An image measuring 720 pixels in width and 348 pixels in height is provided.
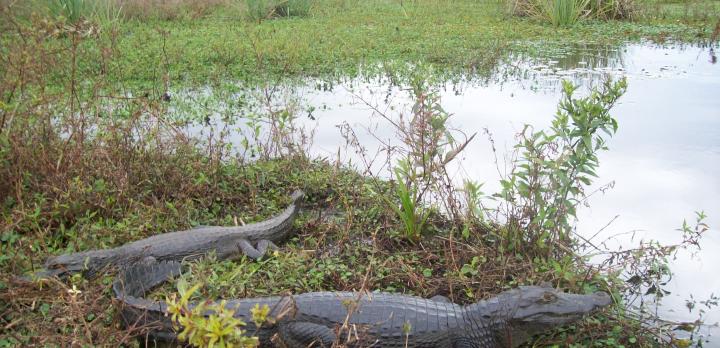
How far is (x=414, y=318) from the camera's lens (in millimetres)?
3002

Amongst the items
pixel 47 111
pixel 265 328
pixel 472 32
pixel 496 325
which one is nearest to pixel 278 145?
pixel 47 111

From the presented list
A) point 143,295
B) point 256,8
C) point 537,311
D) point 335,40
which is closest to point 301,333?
point 143,295

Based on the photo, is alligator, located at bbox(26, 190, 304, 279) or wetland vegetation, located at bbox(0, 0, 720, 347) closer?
wetland vegetation, located at bbox(0, 0, 720, 347)

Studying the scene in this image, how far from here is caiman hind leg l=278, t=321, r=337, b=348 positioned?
2957mm

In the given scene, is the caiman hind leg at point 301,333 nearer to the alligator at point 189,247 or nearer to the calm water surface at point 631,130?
the alligator at point 189,247

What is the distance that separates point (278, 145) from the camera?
5203mm

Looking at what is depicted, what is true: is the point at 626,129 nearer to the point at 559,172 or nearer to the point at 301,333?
the point at 559,172

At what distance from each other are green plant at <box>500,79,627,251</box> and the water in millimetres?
695

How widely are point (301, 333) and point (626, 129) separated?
446 centimetres

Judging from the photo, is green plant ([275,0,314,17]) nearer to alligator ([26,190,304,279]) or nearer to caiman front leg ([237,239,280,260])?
alligator ([26,190,304,279])

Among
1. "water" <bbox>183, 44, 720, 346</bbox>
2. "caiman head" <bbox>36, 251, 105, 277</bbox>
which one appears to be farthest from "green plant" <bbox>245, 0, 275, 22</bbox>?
"caiman head" <bbox>36, 251, 105, 277</bbox>

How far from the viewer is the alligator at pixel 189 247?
3562mm

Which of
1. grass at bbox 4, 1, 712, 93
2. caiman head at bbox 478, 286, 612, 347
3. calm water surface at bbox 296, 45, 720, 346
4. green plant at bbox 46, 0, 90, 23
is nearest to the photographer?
caiman head at bbox 478, 286, 612, 347

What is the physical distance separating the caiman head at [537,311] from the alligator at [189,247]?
5.34 ft
